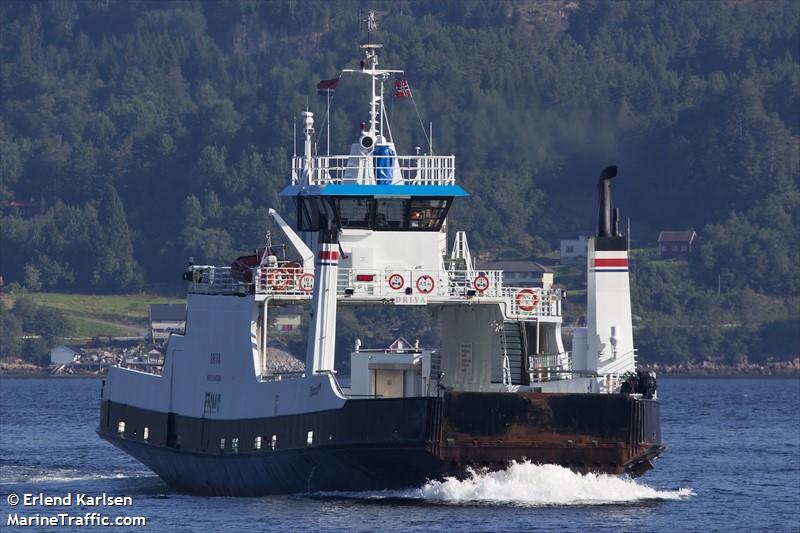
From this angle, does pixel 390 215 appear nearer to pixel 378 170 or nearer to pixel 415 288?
pixel 378 170

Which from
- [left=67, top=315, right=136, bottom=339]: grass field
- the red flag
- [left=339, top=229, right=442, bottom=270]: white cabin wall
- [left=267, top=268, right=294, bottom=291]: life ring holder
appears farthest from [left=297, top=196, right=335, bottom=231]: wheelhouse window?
[left=67, top=315, right=136, bottom=339]: grass field

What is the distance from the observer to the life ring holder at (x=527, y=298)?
44.0 meters

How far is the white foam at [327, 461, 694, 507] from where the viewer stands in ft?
133

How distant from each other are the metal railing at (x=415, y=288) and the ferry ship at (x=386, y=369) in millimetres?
38

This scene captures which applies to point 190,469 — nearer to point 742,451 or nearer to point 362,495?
point 362,495

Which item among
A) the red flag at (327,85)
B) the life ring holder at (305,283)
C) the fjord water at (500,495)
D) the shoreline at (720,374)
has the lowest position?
the fjord water at (500,495)

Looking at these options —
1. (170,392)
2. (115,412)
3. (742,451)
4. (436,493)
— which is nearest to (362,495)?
(436,493)

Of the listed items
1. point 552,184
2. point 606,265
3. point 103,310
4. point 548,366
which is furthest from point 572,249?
point 606,265

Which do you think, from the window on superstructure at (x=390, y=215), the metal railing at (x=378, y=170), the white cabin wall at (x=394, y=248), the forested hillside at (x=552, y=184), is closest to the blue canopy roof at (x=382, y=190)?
the window on superstructure at (x=390, y=215)

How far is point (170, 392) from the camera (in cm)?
4834

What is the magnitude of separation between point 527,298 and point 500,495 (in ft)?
17.1

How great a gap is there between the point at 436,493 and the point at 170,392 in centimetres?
972

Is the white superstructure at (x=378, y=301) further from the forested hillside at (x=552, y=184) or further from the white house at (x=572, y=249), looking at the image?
the white house at (x=572, y=249)

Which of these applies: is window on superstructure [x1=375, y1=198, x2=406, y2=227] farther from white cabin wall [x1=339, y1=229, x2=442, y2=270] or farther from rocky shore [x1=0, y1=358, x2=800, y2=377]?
rocky shore [x1=0, y1=358, x2=800, y2=377]
